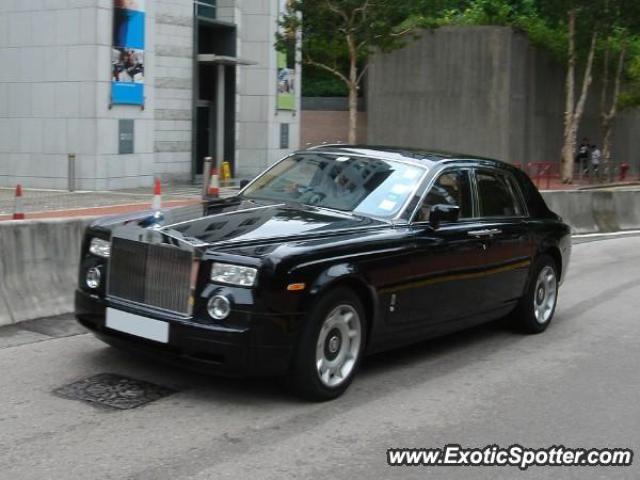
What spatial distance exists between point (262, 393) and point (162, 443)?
1.16 metres

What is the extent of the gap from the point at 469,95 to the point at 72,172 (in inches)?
905

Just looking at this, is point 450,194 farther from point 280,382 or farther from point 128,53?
point 128,53

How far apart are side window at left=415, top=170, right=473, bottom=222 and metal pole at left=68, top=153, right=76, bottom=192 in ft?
50.4

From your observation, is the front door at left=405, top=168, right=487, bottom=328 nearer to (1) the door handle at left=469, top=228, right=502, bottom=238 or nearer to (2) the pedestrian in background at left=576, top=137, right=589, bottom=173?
(1) the door handle at left=469, top=228, right=502, bottom=238

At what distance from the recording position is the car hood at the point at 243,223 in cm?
583

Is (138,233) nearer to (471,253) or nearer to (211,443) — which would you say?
(211,443)

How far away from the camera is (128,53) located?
2211cm

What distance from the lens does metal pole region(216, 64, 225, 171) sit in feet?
90.0

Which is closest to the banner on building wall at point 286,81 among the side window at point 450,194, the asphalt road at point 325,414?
the side window at point 450,194

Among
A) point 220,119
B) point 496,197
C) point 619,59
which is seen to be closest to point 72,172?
point 220,119

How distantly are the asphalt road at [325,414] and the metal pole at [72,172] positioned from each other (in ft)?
45.3

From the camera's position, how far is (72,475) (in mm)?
4480

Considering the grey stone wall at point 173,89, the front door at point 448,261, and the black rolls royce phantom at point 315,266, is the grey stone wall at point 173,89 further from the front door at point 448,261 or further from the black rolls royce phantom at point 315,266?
the front door at point 448,261

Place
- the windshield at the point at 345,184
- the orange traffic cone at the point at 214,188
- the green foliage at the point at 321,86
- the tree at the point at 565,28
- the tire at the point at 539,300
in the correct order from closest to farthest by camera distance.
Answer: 1. the windshield at the point at 345,184
2. the tire at the point at 539,300
3. the orange traffic cone at the point at 214,188
4. the tree at the point at 565,28
5. the green foliage at the point at 321,86
